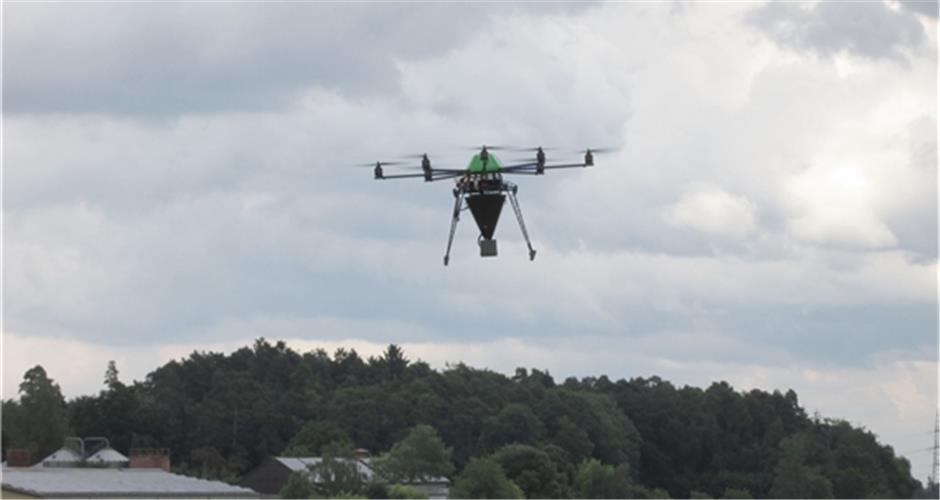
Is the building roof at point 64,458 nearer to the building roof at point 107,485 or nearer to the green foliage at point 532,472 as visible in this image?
the building roof at point 107,485

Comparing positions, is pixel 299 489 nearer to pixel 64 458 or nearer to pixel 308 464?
pixel 64 458

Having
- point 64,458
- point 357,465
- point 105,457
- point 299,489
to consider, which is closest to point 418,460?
point 357,465

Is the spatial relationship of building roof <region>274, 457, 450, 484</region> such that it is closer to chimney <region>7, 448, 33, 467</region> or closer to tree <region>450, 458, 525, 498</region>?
tree <region>450, 458, 525, 498</region>

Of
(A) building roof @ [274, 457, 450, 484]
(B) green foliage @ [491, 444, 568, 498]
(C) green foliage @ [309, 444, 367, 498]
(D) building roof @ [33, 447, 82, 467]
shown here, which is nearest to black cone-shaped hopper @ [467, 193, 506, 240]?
(C) green foliage @ [309, 444, 367, 498]

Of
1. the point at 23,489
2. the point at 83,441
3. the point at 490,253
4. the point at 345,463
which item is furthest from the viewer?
the point at 83,441

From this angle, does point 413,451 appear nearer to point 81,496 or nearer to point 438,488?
point 438,488

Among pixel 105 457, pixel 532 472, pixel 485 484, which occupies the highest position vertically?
pixel 532 472

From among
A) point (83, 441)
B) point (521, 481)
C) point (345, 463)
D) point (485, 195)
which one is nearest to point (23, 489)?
point (485, 195)
